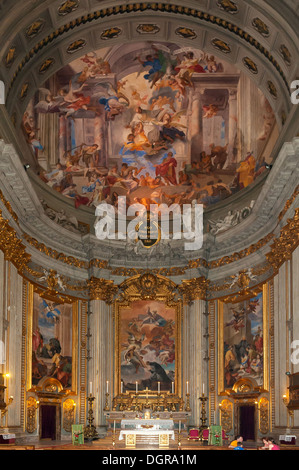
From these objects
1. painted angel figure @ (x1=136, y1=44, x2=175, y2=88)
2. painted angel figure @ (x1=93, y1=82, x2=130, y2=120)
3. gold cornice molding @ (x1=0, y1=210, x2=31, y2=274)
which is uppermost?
painted angel figure @ (x1=136, y1=44, x2=175, y2=88)

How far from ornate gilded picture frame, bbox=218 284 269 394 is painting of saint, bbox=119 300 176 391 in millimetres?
2409

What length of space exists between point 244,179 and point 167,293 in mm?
5952

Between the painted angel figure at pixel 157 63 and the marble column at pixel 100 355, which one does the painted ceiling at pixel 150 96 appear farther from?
the marble column at pixel 100 355

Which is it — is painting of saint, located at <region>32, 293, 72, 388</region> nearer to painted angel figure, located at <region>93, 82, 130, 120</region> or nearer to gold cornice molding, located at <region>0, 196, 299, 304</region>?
gold cornice molding, located at <region>0, 196, 299, 304</region>

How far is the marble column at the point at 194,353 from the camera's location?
28250 millimetres

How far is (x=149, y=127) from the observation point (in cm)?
3112

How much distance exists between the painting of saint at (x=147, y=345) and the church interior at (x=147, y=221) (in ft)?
0.20

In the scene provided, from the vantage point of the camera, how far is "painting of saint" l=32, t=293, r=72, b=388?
26781 mm

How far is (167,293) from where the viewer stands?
99.7ft

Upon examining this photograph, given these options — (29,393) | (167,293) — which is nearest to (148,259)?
(167,293)

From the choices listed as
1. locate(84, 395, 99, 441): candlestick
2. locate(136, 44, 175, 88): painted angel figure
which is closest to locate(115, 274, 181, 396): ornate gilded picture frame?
locate(84, 395, 99, 441): candlestick

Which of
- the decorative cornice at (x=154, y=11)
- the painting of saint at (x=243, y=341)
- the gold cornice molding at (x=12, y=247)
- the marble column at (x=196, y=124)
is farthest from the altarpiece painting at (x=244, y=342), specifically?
the decorative cornice at (x=154, y=11)
